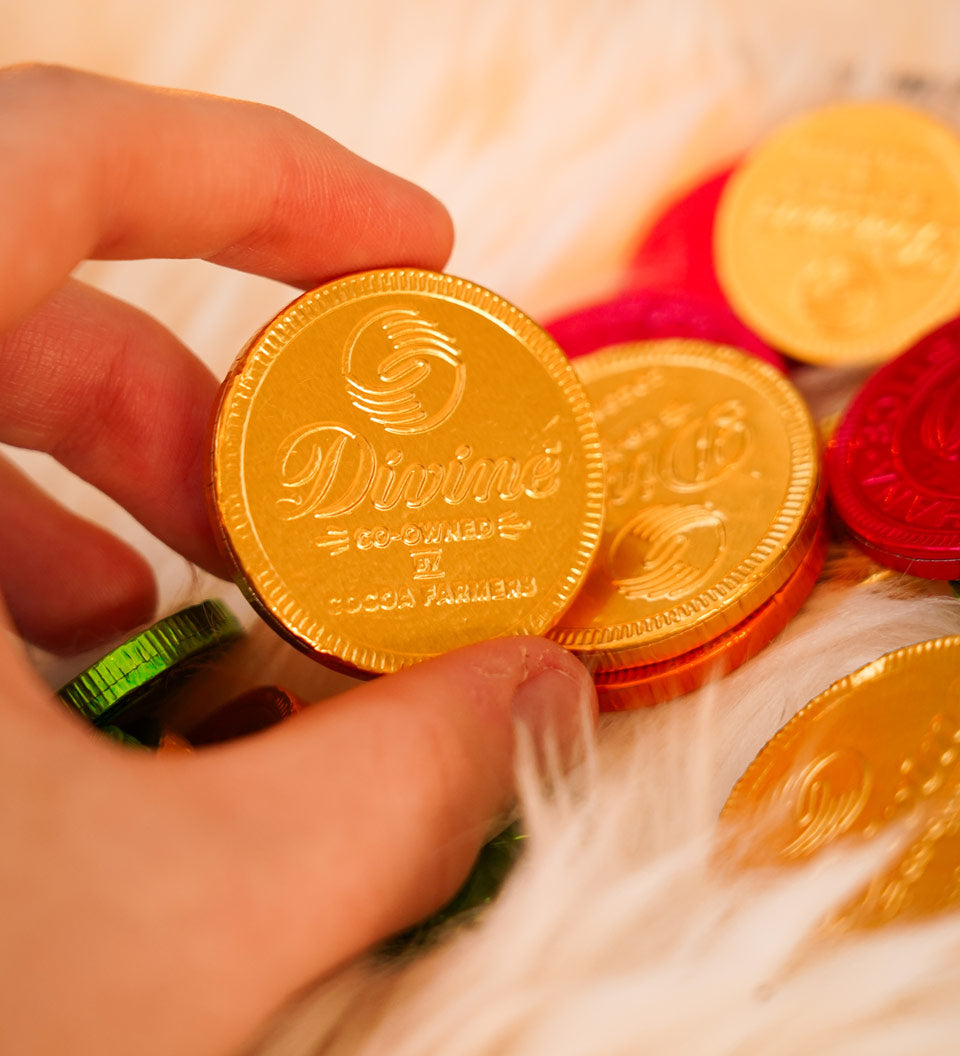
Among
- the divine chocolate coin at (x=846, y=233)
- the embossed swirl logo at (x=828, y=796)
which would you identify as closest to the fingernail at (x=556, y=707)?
the embossed swirl logo at (x=828, y=796)

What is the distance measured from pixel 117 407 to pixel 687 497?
0.40m

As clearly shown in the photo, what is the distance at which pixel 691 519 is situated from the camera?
0.76 metres

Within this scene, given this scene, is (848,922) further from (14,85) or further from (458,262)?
(458,262)

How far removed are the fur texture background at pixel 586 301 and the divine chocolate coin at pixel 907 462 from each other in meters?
0.05

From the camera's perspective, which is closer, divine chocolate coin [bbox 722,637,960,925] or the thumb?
the thumb

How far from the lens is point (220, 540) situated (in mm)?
634

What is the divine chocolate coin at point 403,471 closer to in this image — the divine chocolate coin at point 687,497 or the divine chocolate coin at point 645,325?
the divine chocolate coin at point 687,497

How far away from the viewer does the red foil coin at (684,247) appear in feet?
3.78

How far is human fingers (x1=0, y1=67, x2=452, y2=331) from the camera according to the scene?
527mm

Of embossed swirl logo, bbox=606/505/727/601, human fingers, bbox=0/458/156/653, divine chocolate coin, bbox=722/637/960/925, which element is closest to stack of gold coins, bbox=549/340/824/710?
embossed swirl logo, bbox=606/505/727/601

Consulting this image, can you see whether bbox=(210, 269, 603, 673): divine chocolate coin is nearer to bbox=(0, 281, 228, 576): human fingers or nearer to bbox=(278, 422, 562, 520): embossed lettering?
bbox=(278, 422, 562, 520): embossed lettering

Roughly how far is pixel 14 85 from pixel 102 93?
42 mm

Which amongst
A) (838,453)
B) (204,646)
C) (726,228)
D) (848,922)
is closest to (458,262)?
(726,228)

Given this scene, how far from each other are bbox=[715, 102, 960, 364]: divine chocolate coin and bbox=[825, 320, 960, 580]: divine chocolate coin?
0.94 feet
